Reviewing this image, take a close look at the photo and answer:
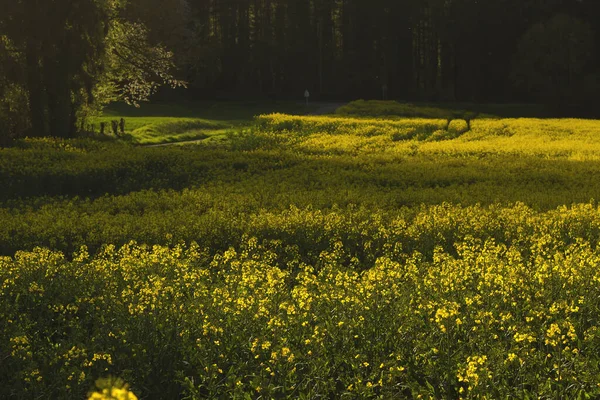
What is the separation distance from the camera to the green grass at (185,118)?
41.7m

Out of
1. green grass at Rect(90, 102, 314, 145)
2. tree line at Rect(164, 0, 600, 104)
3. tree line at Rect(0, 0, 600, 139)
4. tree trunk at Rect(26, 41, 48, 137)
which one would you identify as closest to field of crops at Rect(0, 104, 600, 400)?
tree trunk at Rect(26, 41, 48, 137)

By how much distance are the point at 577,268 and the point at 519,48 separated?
66641 mm

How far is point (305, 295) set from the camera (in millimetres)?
7469

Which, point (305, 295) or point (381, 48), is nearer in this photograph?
point (305, 295)

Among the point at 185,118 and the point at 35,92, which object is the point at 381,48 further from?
the point at 35,92

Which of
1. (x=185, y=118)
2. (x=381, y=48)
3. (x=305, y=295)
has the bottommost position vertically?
(x=305, y=295)

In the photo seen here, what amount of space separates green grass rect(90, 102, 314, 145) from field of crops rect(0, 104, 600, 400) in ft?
75.2

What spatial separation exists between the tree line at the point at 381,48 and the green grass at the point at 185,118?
336 centimetres

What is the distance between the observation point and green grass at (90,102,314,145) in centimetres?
4166

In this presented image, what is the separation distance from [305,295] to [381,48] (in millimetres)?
76306

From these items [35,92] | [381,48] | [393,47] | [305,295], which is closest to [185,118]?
[35,92]

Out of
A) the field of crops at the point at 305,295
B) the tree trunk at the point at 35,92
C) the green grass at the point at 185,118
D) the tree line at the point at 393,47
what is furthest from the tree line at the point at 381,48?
the field of crops at the point at 305,295

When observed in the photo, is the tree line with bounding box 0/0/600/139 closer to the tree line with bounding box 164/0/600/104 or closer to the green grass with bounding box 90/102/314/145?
the tree line with bounding box 164/0/600/104

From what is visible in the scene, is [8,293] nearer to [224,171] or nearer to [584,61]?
[224,171]
